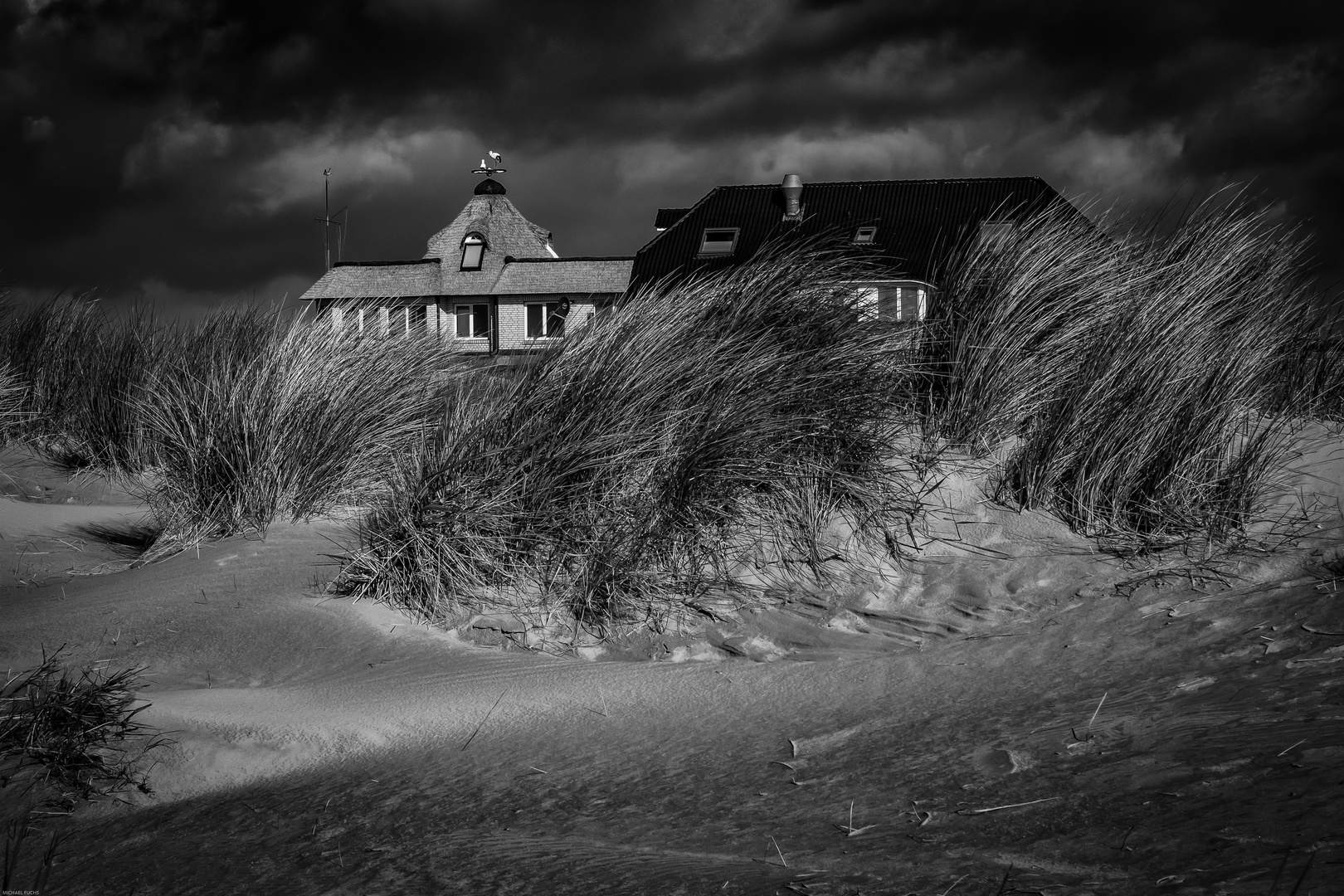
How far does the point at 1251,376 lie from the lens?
5.26m

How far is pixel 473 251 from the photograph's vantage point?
38906 mm

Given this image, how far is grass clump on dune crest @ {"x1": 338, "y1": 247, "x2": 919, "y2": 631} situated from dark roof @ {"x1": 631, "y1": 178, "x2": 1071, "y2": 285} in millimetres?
22896

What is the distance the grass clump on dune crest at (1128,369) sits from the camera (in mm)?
4867

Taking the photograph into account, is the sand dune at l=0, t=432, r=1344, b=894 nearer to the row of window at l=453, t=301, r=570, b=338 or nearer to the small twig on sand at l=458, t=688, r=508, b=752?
the small twig on sand at l=458, t=688, r=508, b=752

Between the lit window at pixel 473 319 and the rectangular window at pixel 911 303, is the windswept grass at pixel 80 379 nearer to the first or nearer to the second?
the rectangular window at pixel 911 303

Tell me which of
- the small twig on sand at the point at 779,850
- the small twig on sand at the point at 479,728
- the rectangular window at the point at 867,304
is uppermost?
the rectangular window at the point at 867,304

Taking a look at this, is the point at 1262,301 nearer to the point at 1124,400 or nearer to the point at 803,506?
the point at 1124,400

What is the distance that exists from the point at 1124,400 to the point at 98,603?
4980 mm

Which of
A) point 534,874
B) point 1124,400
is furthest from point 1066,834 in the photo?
point 1124,400

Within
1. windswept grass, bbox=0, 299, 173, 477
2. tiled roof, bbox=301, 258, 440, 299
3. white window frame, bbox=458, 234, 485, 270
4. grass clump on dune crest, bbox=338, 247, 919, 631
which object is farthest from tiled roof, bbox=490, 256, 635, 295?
grass clump on dune crest, bbox=338, 247, 919, 631

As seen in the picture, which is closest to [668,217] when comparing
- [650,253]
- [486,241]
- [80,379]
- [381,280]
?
[650,253]

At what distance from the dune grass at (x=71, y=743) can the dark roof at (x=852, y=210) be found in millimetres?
25248

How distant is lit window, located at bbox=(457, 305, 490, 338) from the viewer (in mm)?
37875

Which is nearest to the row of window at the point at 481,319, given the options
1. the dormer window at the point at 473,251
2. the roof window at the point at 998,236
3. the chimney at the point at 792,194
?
the dormer window at the point at 473,251
